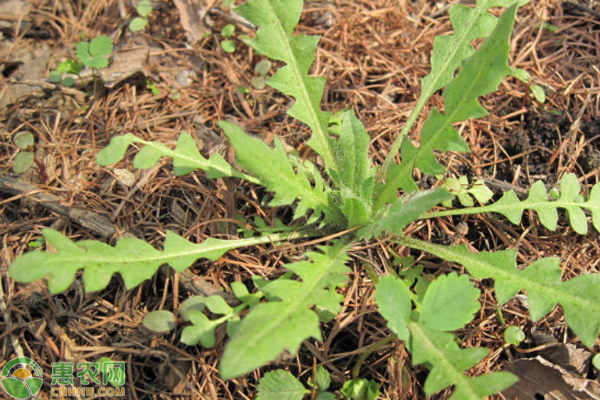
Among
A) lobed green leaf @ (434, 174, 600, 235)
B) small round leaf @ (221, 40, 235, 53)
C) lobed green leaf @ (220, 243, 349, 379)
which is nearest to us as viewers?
lobed green leaf @ (220, 243, 349, 379)

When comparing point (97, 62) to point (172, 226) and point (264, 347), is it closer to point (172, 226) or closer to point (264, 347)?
point (172, 226)

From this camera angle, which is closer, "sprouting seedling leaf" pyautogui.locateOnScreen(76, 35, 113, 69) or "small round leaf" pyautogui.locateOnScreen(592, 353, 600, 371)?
"small round leaf" pyautogui.locateOnScreen(592, 353, 600, 371)

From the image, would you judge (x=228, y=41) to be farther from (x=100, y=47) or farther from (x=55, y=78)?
(x=55, y=78)

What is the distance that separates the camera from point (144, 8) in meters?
3.31

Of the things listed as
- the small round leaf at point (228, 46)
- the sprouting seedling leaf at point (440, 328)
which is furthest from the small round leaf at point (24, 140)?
the sprouting seedling leaf at point (440, 328)

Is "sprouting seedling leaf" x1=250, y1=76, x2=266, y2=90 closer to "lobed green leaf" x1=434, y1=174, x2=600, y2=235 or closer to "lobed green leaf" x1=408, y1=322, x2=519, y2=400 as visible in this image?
"lobed green leaf" x1=434, y1=174, x2=600, y2=235

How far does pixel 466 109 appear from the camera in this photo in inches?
81.1

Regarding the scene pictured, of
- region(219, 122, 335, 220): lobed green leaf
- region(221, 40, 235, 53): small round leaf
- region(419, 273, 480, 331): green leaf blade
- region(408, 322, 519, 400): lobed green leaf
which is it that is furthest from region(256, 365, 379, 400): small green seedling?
region(221, 40, 235, 53): small round leaf

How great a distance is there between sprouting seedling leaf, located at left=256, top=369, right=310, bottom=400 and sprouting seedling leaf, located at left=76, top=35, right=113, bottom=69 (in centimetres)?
213

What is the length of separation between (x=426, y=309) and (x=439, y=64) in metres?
1.35

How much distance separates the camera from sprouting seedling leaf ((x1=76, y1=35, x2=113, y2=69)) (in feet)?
9.52

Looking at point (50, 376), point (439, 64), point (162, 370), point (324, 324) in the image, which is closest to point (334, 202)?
point (324, 324)

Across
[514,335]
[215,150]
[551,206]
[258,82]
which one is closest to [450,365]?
[514,335]

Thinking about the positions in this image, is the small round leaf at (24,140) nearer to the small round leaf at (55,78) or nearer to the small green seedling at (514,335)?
the small round leaf at (55,78)
